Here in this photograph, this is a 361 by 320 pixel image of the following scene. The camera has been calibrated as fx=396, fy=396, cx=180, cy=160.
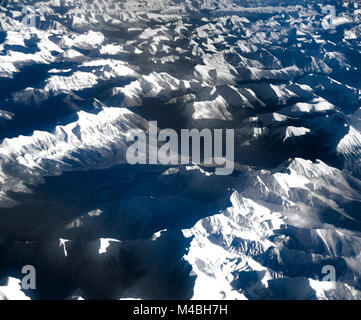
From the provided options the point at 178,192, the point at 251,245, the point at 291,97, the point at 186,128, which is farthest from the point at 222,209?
the point at 291,97

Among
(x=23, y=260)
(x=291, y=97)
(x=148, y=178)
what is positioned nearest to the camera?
(x=23, y=260)

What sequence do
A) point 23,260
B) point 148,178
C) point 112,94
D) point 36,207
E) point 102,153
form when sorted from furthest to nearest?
point 112,94, point 102,153, point 148,178, point 36,207, point 23,260

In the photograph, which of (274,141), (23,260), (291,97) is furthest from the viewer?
(291,97)

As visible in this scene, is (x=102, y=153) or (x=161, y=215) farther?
(x=102, y=153)

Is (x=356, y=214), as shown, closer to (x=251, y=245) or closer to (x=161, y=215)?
(x=251, y=245)

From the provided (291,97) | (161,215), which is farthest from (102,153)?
(291,97)

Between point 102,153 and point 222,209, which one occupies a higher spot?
point 222,209

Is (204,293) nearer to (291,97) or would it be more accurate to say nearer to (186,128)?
(186,128)

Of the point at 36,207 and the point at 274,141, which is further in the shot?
the point at 274,141

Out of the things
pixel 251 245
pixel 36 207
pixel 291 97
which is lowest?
pixel 291 97
